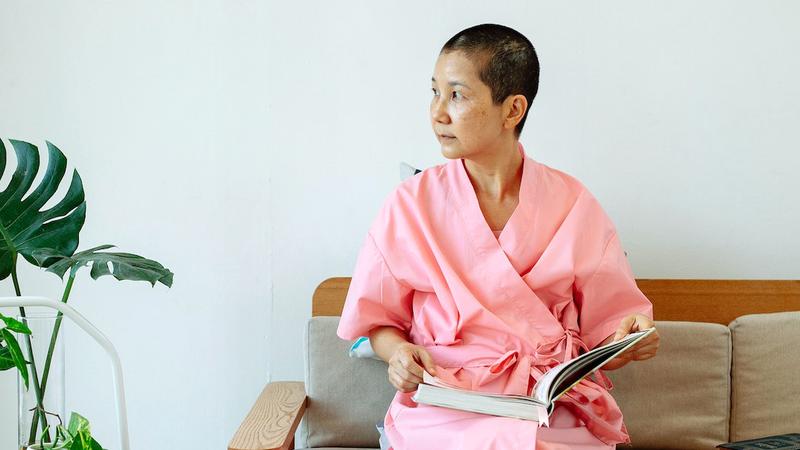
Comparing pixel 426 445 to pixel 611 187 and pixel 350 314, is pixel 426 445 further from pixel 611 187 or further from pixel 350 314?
pixel 611 187

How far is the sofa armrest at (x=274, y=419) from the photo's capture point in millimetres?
1902

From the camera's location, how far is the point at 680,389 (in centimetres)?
224

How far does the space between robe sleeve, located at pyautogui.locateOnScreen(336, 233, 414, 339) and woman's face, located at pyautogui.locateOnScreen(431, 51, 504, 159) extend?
0.28 m

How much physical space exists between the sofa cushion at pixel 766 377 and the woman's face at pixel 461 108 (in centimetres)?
85

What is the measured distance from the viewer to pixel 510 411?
5.36 feet

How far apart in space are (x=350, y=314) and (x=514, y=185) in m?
0.45

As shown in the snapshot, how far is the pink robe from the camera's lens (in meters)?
1.88

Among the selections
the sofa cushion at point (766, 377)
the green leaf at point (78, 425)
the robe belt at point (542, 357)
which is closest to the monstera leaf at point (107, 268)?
the green leaf at point (78, 425)

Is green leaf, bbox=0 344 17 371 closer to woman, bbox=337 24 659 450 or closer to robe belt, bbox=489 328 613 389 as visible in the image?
woman, bbox=337 24 659 450

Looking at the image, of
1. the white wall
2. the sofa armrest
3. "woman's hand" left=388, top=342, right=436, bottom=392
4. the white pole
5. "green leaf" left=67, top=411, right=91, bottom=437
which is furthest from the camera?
the white wall

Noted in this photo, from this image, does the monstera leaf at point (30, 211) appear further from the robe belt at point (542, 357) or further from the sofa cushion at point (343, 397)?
the robe belt at point (542, 357)

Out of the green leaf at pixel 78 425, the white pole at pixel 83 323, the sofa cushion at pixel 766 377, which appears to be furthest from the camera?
the sofa cushion at pixel 766 377

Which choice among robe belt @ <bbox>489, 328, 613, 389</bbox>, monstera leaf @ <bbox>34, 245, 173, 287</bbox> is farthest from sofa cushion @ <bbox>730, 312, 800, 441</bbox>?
monstera leaf @ <bbox>34, 245, 173, 287</bbox>

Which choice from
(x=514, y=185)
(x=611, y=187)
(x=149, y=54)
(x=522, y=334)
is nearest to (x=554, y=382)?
(x=522, y=334)
